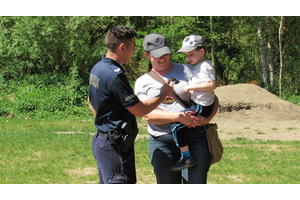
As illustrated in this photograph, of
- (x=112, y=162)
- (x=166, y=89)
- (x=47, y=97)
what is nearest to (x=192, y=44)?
(x=166, y=89)

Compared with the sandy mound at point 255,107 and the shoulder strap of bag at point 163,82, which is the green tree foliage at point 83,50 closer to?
the sandy mound at point 255,107

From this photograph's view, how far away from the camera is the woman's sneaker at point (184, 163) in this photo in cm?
356

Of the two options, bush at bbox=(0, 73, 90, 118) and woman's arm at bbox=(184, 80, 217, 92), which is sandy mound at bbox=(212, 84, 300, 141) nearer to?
bush at bbox=(0, 73, 90, 118)

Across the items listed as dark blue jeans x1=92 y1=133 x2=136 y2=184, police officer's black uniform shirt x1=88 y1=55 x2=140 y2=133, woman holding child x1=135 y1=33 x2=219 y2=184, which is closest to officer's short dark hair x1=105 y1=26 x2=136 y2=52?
police officer's black uniform shirt x1=88 y1=55 x2=140 y2=133

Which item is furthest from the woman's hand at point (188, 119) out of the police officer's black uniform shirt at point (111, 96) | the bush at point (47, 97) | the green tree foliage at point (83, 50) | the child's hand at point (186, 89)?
the green tree foliage at point (83, 50)

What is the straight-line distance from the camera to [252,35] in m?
25.2

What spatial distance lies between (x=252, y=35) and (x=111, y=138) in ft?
76.3

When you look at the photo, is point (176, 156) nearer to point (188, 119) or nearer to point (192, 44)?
point (188, 119)

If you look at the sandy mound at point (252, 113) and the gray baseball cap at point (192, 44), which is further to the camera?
the sandy mound at point (252, 113)

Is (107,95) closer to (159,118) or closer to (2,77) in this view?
(159,118)

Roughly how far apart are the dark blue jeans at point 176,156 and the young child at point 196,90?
0.26 feet

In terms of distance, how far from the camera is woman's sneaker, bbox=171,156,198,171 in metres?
3.56

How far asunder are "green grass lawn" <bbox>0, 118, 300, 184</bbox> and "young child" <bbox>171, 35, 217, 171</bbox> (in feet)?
10.2

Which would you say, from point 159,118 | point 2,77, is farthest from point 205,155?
point 2,77
